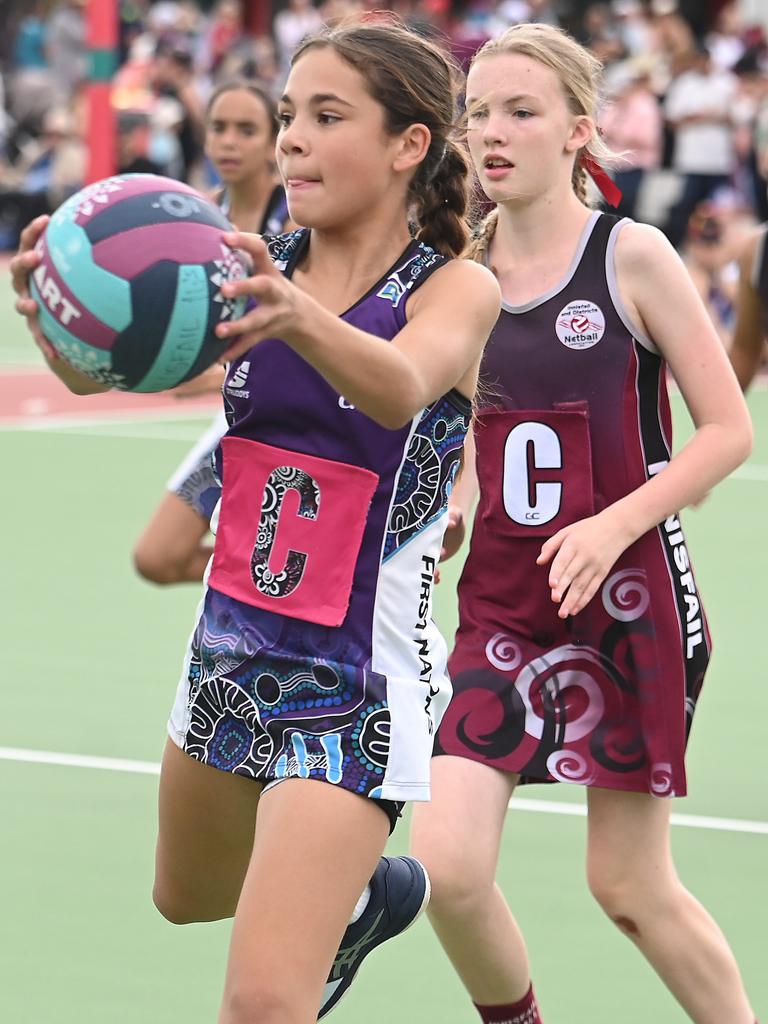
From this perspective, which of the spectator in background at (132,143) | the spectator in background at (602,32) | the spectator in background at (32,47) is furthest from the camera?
the spectator in background at (32,47)

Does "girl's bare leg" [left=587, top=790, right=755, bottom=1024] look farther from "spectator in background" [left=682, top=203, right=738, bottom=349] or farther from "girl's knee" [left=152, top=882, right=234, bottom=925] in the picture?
"spectator in background" [left=682, top=203, right=738, bottom=349]

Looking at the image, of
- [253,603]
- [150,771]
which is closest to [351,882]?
[253,603]

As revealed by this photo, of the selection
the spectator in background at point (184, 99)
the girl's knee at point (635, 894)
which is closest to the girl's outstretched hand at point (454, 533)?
the girl's knee at point (635, 894)

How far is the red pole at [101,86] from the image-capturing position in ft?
57.6

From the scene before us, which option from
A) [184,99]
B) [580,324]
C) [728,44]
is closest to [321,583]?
[580,324]

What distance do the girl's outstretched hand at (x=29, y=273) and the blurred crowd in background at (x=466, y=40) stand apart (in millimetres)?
11469

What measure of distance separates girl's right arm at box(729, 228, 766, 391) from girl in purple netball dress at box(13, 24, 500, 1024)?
171 centimetres

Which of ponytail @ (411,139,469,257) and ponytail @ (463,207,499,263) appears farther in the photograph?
ponytail @ (463,207,499,263)

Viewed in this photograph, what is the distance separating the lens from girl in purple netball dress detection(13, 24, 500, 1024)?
306cm

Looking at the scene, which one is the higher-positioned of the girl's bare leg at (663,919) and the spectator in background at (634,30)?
the spectator in background at (634,30)

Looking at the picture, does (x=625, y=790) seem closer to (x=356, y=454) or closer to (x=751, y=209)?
(x=356, y=454)

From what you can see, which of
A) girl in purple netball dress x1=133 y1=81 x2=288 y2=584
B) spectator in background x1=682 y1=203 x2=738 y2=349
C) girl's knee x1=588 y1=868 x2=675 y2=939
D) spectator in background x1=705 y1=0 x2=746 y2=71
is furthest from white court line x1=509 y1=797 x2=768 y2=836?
spectator in background x1=705 y1=0 x2=746 y2=71

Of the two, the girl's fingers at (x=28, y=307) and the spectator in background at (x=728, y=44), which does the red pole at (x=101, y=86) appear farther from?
the girl's fingers at (x=28, y=307)

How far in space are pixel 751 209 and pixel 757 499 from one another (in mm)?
11034
